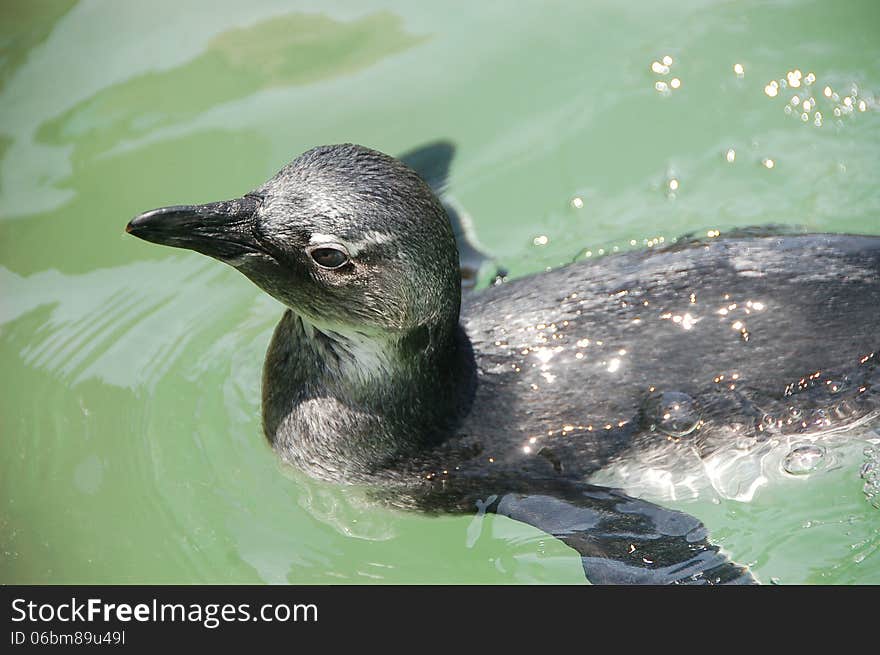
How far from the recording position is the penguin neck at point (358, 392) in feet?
14.6

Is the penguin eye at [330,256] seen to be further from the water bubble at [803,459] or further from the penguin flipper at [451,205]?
the water bubble at [803,459]

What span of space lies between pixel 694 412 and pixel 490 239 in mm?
2143

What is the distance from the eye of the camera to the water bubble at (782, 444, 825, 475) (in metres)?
4.82

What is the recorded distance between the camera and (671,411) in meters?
4.61

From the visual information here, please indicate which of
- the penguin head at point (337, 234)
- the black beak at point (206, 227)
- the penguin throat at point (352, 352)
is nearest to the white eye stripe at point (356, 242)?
the penguin head at point (337, 234)

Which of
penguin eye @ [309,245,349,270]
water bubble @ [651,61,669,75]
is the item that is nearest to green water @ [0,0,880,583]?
water bubble @ [651,61,669,75]

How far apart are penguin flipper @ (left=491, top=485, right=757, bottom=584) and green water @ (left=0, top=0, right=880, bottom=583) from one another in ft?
0.51

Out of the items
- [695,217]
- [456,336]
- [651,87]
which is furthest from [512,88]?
[456,336]

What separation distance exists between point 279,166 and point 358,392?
8.72 feet

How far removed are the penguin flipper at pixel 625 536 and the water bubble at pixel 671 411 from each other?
0.38 m

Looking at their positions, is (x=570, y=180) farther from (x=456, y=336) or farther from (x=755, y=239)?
(x=456, y=336)

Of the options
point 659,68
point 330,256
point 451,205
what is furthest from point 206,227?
point 659,68

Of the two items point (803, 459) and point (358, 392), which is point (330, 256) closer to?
point (358, 392)
